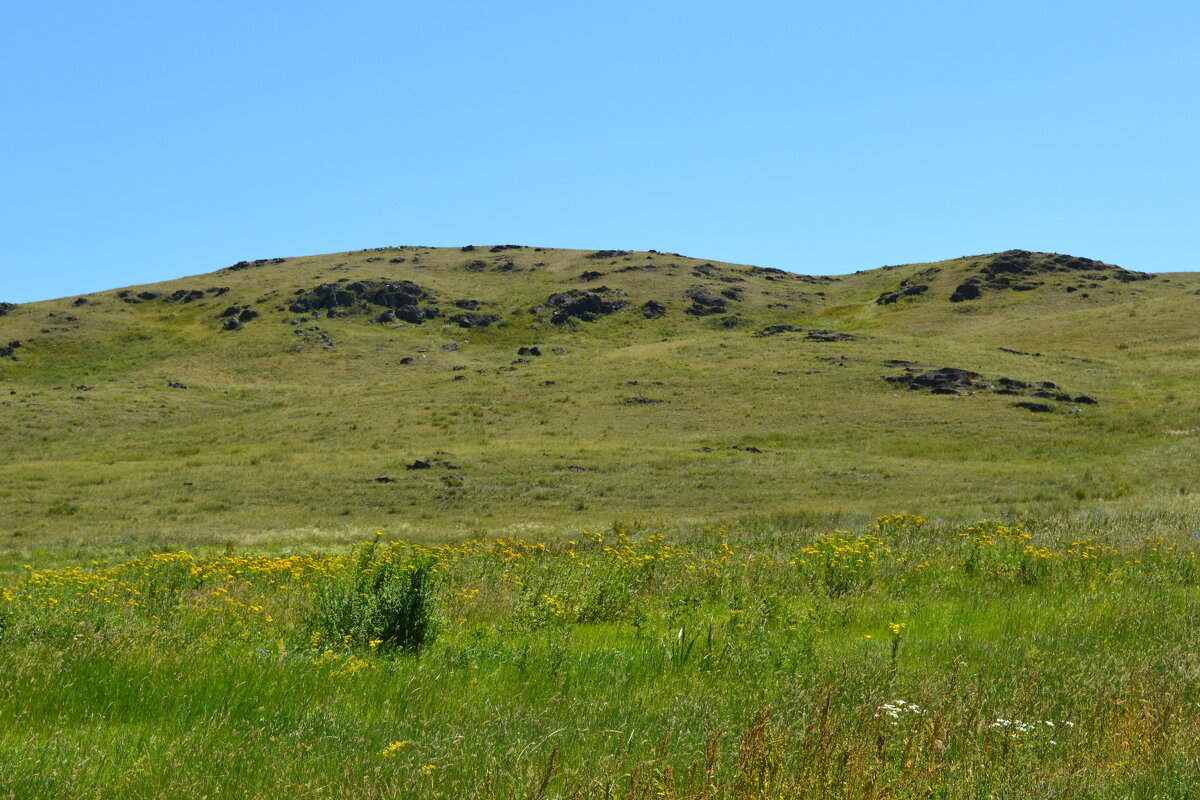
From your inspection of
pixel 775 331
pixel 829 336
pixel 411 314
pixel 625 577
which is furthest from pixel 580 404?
pixel 411 314

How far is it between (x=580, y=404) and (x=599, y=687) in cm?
4975

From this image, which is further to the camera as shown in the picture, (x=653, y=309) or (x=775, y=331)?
(x=653, y=309)

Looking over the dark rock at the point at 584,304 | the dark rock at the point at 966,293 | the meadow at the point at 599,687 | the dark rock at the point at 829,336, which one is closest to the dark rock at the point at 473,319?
the dark rock at the point at 584,304

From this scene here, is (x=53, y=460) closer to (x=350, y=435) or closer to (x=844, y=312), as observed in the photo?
(x=350, y=435)

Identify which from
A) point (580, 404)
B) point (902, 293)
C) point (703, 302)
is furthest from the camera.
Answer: point (902, 293)

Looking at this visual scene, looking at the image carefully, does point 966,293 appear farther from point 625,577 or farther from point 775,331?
point 625,577

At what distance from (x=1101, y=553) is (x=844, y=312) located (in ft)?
346

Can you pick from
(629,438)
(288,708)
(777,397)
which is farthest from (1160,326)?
(288,708)

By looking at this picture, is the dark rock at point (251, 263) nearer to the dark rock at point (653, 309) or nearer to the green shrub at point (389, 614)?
the dark rock at point (653, 309)

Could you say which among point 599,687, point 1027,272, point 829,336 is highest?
point 1027,272

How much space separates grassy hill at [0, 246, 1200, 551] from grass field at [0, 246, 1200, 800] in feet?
1.34

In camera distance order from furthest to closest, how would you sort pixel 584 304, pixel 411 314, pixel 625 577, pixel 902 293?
pixel 902 293
pixel 584 304
pixel 411 314
pixel 625 577

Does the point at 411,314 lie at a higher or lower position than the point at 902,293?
lower

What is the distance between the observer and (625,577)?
10.2 m
